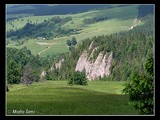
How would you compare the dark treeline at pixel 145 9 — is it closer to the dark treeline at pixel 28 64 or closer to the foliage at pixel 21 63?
the dark treeline at pixel 28 64

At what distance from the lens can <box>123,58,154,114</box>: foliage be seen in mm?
45969

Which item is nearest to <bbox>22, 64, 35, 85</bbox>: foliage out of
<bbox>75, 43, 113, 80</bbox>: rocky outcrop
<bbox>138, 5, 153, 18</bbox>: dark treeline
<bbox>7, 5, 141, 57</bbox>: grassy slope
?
<bbox>7, 5, 141, 57</bbox>: grassy slope

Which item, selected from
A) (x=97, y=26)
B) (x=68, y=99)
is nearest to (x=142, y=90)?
(x=68, y=99)

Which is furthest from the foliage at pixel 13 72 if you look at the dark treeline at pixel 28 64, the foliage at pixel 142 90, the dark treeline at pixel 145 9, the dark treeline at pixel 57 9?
the dark treeline at pixel 145 9

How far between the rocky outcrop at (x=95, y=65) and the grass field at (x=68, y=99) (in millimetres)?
226

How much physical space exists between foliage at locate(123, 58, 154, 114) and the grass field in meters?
0.16

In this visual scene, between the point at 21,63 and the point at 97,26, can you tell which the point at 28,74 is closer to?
the point at 21,63

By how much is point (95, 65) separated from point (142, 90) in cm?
136

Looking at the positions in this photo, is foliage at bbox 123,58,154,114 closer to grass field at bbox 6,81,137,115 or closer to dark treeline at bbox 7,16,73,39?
grass field at bbox 6,81,137,115

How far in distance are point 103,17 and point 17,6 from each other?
224cm

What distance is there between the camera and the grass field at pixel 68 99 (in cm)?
4606
